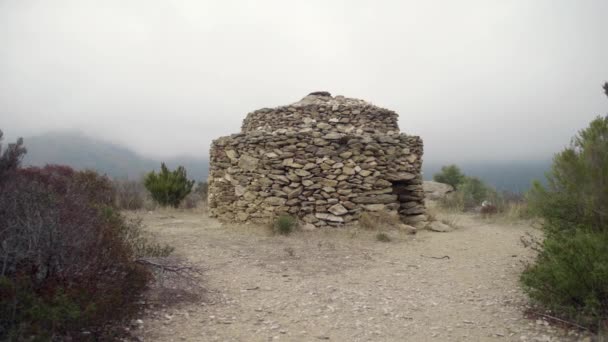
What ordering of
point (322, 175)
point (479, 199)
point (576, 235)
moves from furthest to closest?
point (479, 199) < point (322, 175) < point (576, 235)

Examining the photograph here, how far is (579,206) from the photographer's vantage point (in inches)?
161

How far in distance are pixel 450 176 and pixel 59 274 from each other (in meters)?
20.7

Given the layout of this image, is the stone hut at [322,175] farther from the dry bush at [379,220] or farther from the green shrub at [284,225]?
the green shrub at [284,225]

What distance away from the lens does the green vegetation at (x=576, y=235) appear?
2.97m

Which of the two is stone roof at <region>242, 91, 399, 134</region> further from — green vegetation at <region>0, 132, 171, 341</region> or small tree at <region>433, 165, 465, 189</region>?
small tree at <region>433, 165, 465, 189</region>

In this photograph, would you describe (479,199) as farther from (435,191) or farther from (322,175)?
(322,175)

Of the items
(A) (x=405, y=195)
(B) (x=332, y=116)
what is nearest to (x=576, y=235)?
(A) (x=405, y=195)

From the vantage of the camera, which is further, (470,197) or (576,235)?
(470,197)

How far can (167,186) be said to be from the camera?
1261cm

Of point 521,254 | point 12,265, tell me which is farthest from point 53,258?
point 521,254

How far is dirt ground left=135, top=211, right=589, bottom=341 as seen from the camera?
314 centimetres

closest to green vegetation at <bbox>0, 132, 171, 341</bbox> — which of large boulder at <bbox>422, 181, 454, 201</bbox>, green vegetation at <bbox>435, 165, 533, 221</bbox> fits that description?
green vegetation at <bbox>435, 165, 533, 221</bbox>

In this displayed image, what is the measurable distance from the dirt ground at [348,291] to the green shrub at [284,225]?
23 centimetres

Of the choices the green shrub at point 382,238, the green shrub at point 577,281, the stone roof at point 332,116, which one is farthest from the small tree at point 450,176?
the green shrub at point 577,281
